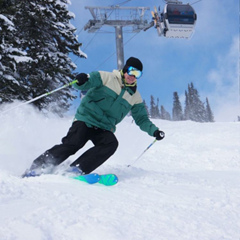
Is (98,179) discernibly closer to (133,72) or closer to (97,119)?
(97,119)

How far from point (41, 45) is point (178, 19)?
7.93 metres

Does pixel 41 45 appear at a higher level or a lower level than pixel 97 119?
higher

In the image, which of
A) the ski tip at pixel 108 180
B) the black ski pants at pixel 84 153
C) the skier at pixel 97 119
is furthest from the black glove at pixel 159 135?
the ski tip at pixel 108 180

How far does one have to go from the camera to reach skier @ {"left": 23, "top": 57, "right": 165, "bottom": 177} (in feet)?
11.3

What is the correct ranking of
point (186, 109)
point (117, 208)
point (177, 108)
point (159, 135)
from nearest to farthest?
point (117, 208), point (159, 135), point (186, 109), point (177, 108)

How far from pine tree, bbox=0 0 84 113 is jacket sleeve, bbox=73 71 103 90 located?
6574 millimetres

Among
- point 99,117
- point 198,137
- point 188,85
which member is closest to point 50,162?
point 99,117

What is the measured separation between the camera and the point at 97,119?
3.81 metres

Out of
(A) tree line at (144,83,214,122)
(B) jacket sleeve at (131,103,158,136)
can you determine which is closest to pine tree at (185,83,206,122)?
(A) tree line at (144,83,214,122)

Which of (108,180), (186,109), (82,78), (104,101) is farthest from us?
(186,109)

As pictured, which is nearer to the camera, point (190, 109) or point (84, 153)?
point (84, 153)

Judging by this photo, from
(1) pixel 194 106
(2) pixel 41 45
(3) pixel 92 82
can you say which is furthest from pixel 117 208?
(1) pixel 194 106

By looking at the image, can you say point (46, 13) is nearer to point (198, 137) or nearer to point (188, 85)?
point (198, 137)

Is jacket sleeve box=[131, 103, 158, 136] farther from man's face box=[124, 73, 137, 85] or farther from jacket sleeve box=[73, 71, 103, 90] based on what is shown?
jacket sleeve box=[73, 71, 103, 90]
